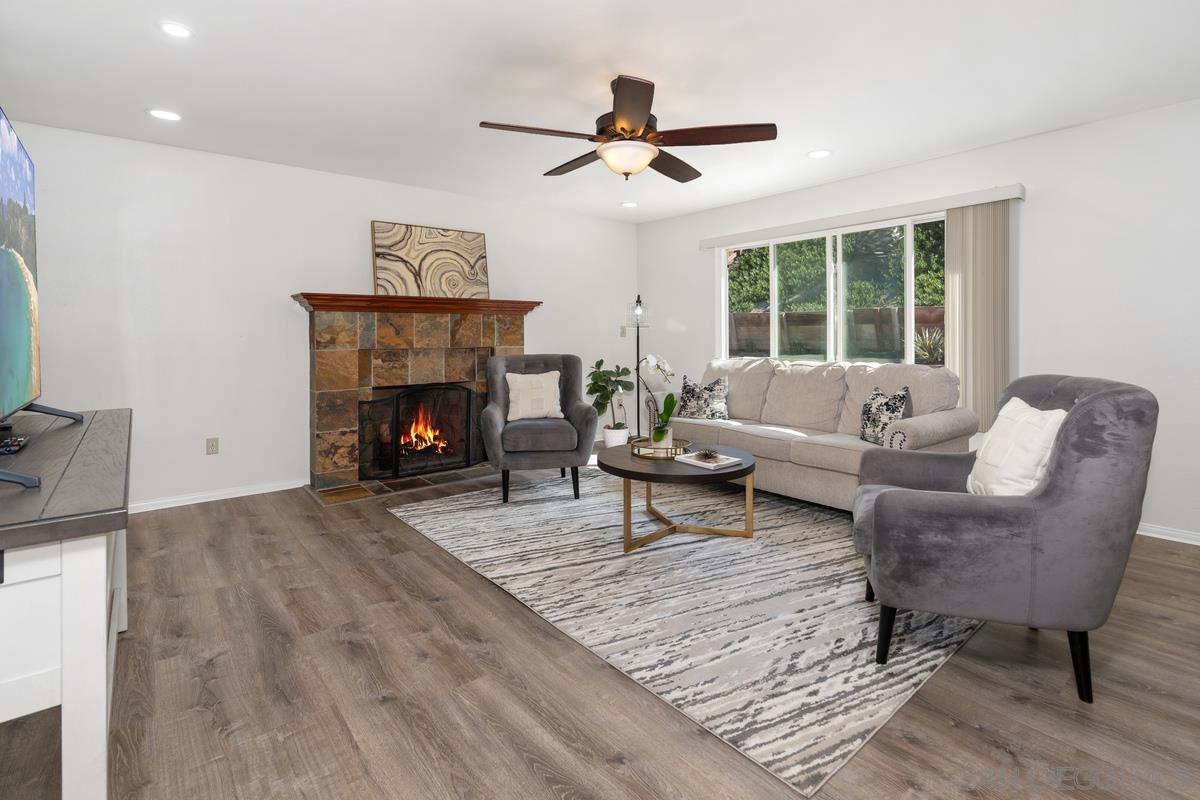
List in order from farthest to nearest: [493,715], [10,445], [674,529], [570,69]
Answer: [674,529]
[570,69]
[493,715]
[10,445]

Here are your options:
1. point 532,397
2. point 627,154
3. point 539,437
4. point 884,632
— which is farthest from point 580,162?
point 884,632

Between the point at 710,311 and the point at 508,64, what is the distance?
363 centimetres

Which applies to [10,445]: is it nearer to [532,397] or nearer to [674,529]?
[674,529]

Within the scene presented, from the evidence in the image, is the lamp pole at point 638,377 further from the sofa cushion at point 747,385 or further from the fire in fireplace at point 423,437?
the fire in fireplace at point 423,437

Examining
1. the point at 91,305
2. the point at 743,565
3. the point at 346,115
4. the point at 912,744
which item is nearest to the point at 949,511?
the point at 912,744

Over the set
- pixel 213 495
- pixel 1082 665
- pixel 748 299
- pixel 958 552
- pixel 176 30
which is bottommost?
pixel 1082 665

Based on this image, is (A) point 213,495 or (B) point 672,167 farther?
(A) point 213,495

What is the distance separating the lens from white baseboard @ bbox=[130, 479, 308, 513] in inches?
161

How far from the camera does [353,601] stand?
8.84ft

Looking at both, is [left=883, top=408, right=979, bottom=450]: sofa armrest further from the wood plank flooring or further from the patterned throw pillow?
the patterned throw pillow

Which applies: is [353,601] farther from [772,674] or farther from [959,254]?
[959,254]

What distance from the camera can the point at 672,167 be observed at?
311cm

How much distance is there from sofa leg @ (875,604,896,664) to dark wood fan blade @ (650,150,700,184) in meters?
2.17

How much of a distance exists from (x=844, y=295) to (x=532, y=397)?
2.70 metres
